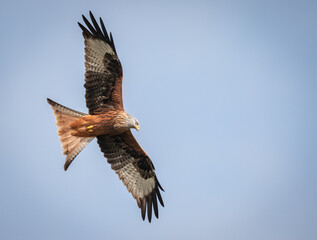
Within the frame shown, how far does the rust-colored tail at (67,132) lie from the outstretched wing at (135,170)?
58 cm

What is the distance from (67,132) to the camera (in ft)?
33.1

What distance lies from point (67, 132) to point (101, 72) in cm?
159

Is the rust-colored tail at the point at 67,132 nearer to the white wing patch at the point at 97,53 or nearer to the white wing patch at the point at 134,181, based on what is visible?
the white wing patch at the point at 97,53

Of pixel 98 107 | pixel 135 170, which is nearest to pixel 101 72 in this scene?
pixel 98 107

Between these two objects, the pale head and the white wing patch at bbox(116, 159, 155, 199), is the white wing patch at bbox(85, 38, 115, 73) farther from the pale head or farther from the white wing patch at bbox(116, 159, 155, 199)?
the white wing patch at bbox(116, 159, 155, 199)

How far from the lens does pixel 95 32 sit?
987 cm

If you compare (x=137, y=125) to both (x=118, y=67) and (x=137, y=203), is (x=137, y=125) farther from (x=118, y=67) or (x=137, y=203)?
(x=137, y=203)

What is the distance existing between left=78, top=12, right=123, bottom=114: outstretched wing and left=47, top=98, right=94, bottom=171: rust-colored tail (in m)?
0.48

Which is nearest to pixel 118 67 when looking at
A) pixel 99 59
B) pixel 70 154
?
pixel 99 59

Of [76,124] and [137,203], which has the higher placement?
[76,124]

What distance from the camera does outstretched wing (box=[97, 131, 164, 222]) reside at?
10.5 meters

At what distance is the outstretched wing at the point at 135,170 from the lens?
10.5 meters

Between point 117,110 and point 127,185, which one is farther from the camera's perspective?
point 127,185

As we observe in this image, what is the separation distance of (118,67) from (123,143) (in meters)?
1.83
